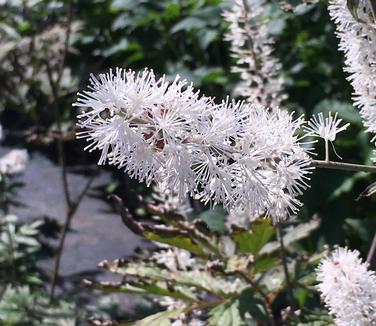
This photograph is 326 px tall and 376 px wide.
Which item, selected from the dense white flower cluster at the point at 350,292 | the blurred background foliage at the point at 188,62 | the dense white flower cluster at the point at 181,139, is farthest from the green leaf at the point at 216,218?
the dense white flower cluster at the point at 181,139

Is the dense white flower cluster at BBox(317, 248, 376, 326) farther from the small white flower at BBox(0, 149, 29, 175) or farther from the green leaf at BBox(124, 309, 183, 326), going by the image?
the small white flower at BBox(0, 149, 29, 175)

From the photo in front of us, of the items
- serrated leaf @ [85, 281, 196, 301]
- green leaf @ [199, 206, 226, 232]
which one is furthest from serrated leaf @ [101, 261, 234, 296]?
green leaf @ [199, 206, 226, 232]

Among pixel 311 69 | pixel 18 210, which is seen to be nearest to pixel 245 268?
pixel 311 69

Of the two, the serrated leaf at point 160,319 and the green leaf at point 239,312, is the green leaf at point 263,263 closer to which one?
the green leaf at point 239,312

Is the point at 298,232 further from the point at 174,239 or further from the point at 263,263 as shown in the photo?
the point at 174,239

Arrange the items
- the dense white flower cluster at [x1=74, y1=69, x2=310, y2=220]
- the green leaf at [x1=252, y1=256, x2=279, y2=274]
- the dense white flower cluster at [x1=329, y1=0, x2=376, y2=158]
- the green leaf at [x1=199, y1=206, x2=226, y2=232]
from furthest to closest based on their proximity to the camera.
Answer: the green leaf at [x1=199, y1=206, x2=226, y2=232], the green leaf at [x1=252, y1=256, x2=279, y2=274], the dense white flower cluster at [x1=329, y1=0, x2=376, y2=158], the dense white flower cluster at [x1=74, y1=69, x2=310, y2=220]

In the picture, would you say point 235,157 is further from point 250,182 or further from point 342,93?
point 342,93
